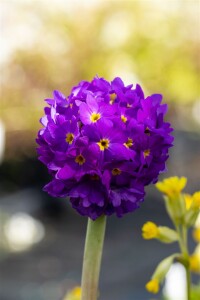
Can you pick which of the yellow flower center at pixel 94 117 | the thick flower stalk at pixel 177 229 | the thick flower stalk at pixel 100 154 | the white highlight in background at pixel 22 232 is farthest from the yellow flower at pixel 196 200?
the white highlight in background at pixel 22 232

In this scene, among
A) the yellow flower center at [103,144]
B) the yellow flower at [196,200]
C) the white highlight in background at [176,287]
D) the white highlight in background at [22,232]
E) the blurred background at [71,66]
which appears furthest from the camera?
the blurred background at [71,66]

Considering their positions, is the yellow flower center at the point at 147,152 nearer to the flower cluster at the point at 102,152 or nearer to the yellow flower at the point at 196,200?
the flower cluster at the point at 102,152

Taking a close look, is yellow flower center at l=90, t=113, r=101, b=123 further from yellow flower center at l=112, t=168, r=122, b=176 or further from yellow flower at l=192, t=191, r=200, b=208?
yellow flower at l=192, t=191, r=200, b=208

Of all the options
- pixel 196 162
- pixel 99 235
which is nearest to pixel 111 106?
pixel 99 235

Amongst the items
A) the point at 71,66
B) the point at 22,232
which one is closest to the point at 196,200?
the point at 22,232

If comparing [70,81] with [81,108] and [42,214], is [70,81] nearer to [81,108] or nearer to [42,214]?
[42,214]

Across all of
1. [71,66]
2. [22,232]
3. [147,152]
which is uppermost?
[71,66]

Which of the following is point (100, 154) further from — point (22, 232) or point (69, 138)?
point (22, 232)

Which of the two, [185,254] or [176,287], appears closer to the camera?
[185,254]
